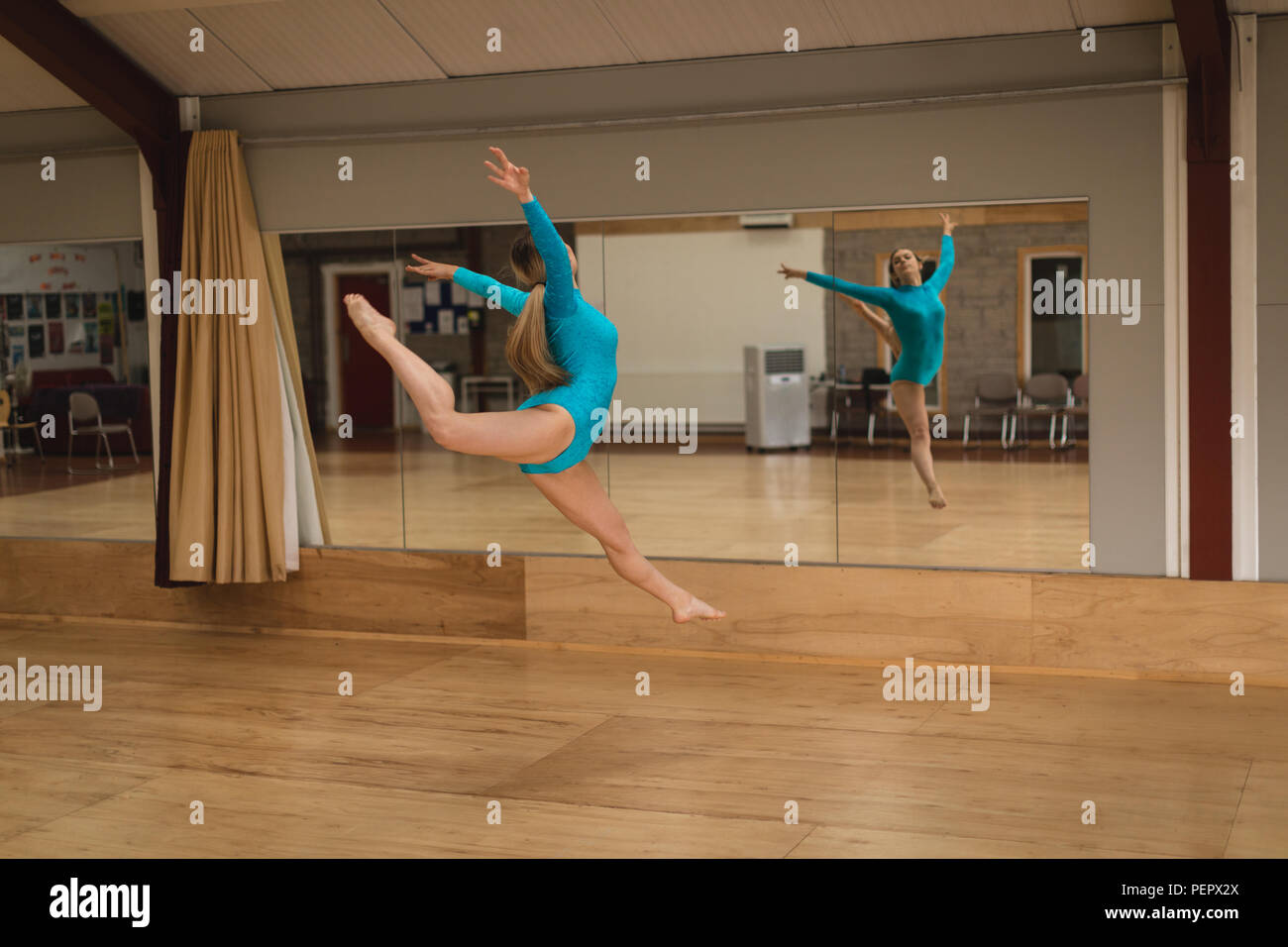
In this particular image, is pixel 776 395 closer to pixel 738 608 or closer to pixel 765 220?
pixel 765 220

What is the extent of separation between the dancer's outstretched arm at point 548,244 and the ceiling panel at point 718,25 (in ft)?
10.2

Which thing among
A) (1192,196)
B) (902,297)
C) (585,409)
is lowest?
(585,409)

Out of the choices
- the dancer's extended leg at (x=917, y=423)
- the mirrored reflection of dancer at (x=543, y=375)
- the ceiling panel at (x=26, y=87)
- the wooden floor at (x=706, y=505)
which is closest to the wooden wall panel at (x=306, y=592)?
the wooden floor at (x=706, y=505)

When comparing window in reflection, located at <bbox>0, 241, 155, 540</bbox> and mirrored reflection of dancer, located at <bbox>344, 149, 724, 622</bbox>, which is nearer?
mirrored reflection of dancer, located at <bbox>344, 149, 724, 622</bbox>

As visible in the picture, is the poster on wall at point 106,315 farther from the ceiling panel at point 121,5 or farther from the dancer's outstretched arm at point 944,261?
the dancer's outstretched arm at point 944,261

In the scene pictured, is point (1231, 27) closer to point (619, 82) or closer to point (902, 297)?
point (902, 297)

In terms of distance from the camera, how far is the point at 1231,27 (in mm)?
5949

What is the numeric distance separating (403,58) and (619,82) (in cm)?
115

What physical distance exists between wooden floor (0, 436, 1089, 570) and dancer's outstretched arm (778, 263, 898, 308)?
131 cm

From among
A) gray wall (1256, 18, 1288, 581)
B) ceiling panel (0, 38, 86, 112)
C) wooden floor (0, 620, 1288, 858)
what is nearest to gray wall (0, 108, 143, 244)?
ceiling panel (0, 38, 86, 112)

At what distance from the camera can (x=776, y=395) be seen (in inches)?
414

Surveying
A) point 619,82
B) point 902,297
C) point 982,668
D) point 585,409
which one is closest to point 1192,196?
point 902,297

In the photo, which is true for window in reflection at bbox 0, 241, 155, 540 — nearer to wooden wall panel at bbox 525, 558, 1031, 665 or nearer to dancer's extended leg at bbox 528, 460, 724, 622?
wooden wall panel at bbox 525, 558, 1031, 665

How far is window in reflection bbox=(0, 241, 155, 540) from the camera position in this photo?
821cm
